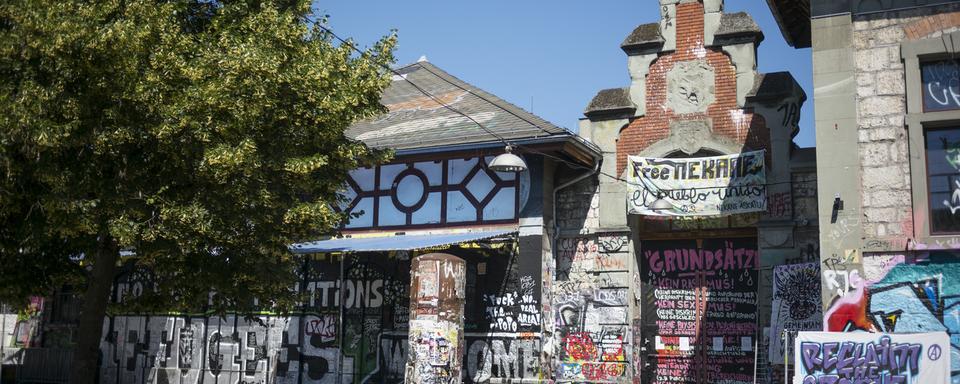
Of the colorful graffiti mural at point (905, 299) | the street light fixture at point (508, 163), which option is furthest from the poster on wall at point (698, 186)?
the colorful graffiti mural at point (905, 299)

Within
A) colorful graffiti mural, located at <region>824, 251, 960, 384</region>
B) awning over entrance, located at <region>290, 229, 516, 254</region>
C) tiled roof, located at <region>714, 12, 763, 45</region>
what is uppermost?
tiled roof, located at <region>714, 12, 763, 45</region>

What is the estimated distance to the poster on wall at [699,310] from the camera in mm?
16828

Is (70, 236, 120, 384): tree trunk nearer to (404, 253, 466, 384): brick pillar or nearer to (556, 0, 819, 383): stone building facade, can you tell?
(404, 253, 466, 384): brick pillar

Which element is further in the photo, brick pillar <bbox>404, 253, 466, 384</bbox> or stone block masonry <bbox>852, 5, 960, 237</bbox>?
brick pillar <bbox>404, 253, 466, 384</bbox>

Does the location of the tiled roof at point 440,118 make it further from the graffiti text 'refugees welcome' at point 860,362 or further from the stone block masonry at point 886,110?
the graffiti text 'refugees welcome' at point 860,362

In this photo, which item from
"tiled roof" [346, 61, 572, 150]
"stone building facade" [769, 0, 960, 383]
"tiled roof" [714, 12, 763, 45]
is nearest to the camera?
"stone building facade" [769, 0, 960, 383]

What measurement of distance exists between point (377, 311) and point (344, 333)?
843 mm

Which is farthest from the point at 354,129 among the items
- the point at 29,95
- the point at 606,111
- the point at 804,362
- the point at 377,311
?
the point at 804,362

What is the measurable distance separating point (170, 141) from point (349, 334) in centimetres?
733

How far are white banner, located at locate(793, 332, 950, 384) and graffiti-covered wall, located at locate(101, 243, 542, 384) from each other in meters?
6.23

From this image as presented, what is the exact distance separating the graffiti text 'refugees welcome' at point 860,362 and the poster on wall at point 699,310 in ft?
16.7

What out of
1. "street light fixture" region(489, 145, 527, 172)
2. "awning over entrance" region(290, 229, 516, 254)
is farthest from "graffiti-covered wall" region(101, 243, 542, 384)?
"street light fixture" region(489, 145, 527, 172)

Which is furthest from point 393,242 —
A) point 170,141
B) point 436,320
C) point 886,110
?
point 886,110

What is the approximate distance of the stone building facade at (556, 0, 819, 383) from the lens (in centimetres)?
1620
